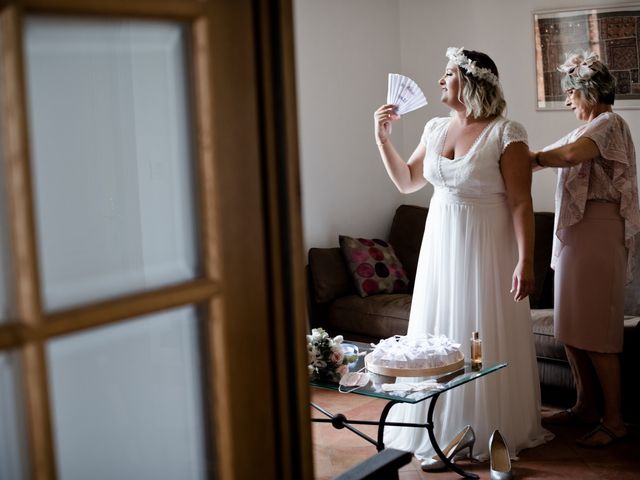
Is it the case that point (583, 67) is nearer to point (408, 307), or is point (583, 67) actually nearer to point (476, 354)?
point (476, 354)

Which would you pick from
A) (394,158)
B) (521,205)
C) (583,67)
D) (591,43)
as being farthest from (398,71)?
(521,205)

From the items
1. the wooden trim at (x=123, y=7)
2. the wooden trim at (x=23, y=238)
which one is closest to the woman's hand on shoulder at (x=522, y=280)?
the wooden trim at (x=123, y=7)

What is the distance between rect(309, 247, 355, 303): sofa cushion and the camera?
203 inches

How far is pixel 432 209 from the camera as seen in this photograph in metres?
3.85

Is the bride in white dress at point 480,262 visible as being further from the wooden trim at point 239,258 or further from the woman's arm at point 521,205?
the wooden trim at point 239,258

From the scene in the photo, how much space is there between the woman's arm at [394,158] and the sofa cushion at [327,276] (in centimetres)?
119

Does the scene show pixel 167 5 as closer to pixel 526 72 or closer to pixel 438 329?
pixel 438 329

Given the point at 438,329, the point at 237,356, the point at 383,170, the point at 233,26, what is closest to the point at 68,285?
the point at 237,356

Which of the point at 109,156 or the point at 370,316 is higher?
the point at 109,156

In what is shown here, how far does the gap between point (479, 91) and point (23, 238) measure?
307 cm

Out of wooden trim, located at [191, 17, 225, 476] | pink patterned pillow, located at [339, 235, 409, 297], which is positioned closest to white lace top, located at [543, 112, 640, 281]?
pink patterned pillow, located at [339, 235, 409, 297]

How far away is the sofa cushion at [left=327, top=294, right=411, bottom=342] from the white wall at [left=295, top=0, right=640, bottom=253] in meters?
0.54

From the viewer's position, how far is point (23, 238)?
2.86 ft

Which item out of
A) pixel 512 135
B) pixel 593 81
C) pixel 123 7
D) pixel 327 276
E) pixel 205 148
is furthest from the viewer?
pixel 327 276
